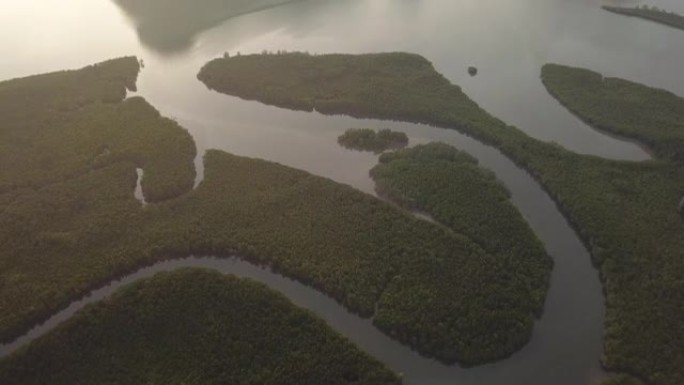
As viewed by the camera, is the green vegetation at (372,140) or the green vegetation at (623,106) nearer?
the green vegetation at (623,106)

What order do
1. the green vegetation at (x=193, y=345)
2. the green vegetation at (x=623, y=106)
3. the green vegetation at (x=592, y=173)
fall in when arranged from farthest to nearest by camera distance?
the green vegetation at (x=623, y=106)
the green vegetation at (x=592, y=173)
the green vegetation at (x=193, y=345)

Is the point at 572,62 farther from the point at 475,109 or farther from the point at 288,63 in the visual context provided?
Answer: the point at 288,63

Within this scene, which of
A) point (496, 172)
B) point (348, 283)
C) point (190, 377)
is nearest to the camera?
point (190, 377)

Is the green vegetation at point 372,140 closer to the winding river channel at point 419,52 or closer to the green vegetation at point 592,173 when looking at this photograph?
the winding river channel at point 419,52

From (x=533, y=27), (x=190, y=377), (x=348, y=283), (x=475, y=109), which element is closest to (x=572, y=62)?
(x=533, y=27)

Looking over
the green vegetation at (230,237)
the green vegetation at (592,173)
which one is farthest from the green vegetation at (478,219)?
the green vegetation at (592,173)
